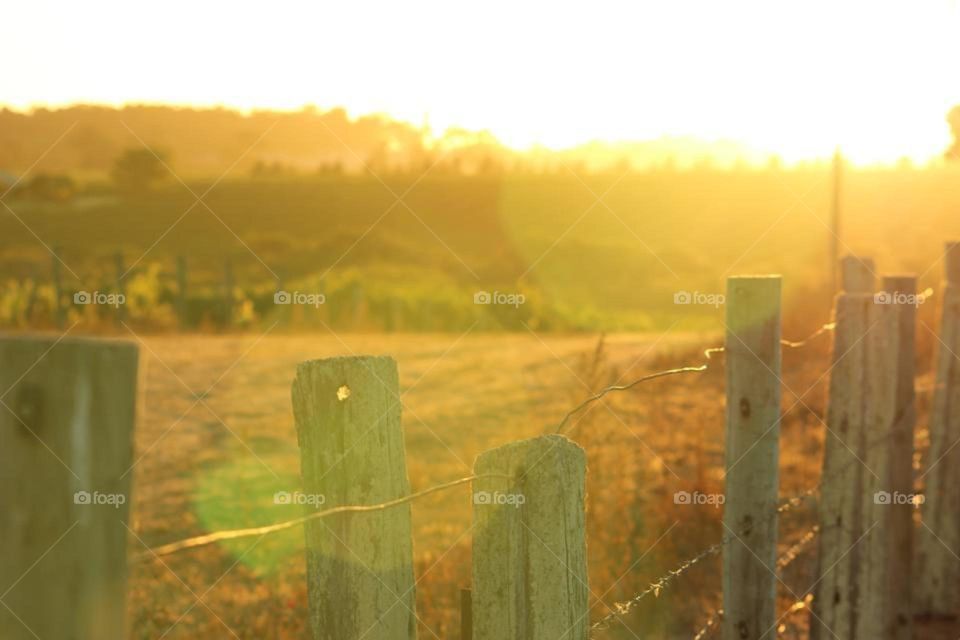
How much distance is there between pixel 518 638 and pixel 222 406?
1133 centimetres

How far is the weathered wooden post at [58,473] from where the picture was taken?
1.30m

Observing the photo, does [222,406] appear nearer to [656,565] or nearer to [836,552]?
[656,565]

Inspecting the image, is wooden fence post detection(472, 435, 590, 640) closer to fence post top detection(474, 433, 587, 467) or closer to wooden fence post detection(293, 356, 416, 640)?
fence post top detection(474, 433, 587, 467)

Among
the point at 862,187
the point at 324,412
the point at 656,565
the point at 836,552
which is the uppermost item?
the point at 862,187

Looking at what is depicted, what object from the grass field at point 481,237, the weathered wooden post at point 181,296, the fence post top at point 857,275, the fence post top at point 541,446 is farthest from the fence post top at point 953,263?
the weathered wooden post at point 181,296

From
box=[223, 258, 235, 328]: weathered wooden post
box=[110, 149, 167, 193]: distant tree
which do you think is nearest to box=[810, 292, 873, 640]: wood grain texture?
box=[223, 258, 235, 328]: weathered wooden post

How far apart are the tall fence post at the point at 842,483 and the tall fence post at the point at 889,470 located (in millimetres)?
35

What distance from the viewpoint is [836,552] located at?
383cm

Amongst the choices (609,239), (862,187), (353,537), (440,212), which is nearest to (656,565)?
(353,537)

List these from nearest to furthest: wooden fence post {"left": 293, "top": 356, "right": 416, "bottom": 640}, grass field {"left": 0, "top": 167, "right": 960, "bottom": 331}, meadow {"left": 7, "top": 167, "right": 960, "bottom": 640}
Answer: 1. wooden fence post {"left": 293, "top": 356, "right": 416, "bottom": 640}
2. meadow {"left": 7, "top": 167, "right": 960, "bottom": 640}
3. grass field {"left": 0, "top": 167, "right": 960, "bottom": 331}

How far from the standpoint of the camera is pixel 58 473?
131cm

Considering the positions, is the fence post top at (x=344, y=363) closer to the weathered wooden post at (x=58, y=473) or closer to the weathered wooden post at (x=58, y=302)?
the weathered wooden post at (x=58, y=473)

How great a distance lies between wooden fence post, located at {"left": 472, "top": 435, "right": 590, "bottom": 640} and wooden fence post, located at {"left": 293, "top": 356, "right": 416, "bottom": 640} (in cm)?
21

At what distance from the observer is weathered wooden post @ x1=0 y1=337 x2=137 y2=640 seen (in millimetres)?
1298
